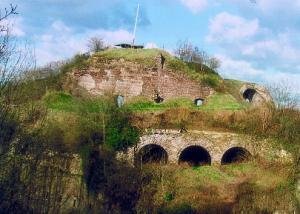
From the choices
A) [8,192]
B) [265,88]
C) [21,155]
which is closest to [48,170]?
[21,155]

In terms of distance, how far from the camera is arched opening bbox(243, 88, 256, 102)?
3889cm

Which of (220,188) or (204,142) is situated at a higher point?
(204,142)

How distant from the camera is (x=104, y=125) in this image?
29.1m

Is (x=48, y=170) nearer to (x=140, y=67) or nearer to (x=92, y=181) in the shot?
(x=92, y=181)

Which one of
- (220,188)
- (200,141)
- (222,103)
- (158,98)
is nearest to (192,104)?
(222,103)

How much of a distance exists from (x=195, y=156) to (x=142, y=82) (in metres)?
6.83

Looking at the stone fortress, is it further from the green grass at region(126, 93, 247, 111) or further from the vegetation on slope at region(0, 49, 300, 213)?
the vegetation on slope at region(0, 49, 300, 213)

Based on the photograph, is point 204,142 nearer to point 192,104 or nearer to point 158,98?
point 192,104

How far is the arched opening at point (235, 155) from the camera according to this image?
98.8 ft

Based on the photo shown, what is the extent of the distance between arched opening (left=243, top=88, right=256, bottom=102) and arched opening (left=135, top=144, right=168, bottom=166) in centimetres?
1070

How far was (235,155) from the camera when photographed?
31.1 meters

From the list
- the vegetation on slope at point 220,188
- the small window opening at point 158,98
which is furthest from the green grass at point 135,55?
the vegetation on slope at point 220,188

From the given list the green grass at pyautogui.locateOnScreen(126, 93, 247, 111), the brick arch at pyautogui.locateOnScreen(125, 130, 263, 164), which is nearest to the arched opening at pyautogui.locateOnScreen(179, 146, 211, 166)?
the brick arch at pyautogui.locateOnScreen(125, 130, 263, 164)

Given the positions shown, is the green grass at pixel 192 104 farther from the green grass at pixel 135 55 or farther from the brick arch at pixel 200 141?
the brick arch at pixel 200 141
